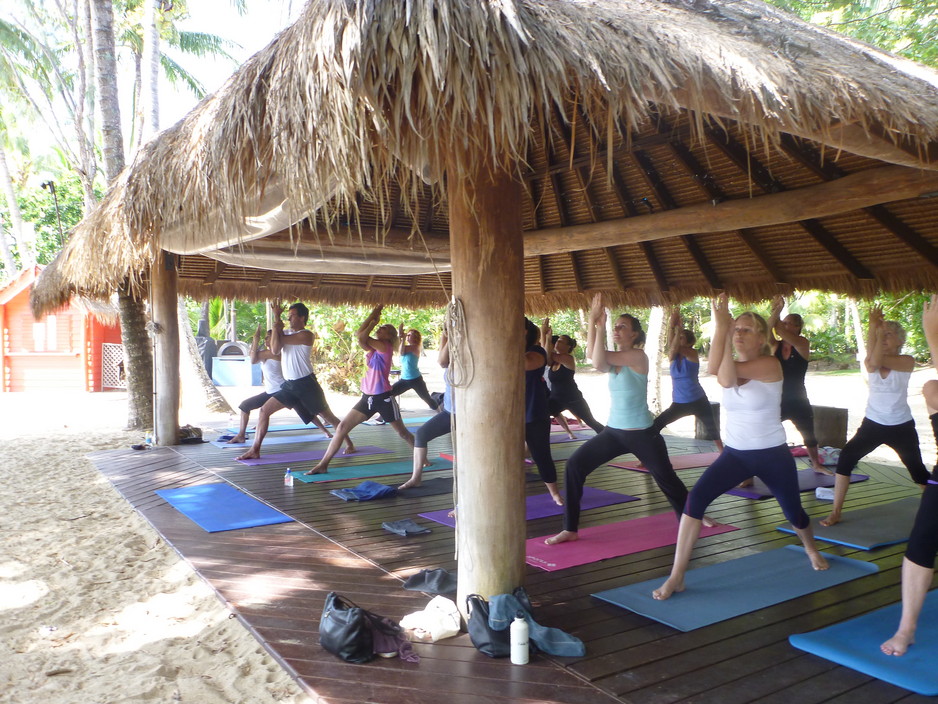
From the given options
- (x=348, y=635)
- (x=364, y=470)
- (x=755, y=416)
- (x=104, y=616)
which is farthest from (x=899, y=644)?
(x=364, y=470)

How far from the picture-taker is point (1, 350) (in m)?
15.6

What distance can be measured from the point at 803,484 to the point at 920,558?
328 cm

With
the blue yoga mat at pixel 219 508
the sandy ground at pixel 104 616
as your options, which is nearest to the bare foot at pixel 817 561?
the sandy ground at pixel 104 616

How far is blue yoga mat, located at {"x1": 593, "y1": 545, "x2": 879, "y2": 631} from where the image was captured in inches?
113

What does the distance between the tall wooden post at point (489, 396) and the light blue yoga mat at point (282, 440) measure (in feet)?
17.2

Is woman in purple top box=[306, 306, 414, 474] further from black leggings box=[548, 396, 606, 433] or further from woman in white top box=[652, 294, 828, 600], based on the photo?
woman in white top box=[652, 294, 828, 600]

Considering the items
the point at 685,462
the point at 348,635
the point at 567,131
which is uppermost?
the point at 567,131

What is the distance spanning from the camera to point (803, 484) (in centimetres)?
546

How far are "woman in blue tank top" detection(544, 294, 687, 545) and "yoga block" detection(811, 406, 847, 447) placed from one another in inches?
173

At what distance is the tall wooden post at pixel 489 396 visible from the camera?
2.71 m

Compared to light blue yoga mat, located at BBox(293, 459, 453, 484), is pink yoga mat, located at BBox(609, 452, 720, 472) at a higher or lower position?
lower

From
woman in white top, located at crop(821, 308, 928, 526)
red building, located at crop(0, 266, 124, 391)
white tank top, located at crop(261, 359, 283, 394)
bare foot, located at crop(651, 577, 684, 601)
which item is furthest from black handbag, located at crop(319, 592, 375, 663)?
red building, located at crop(0, 266, 124, 391)

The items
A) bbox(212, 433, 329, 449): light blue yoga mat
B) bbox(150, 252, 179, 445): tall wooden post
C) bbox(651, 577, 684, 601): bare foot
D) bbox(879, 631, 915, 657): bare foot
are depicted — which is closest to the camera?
bbox(879, 631, 915, 657): bare foot

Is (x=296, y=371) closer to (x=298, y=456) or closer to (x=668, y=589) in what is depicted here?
(x=298, y=456)
